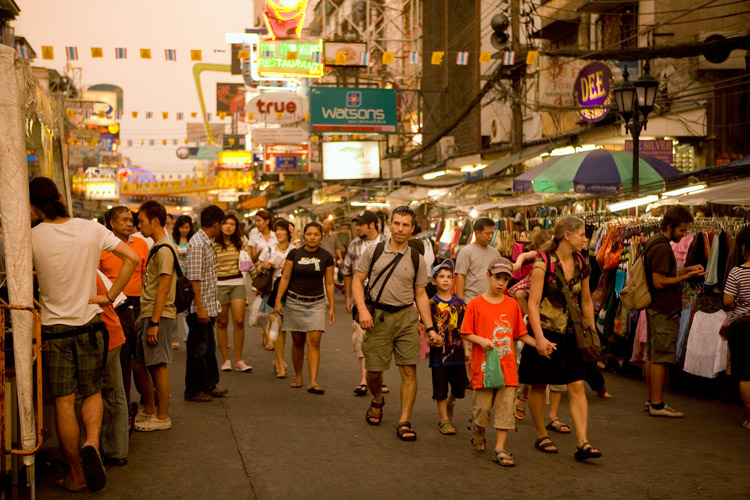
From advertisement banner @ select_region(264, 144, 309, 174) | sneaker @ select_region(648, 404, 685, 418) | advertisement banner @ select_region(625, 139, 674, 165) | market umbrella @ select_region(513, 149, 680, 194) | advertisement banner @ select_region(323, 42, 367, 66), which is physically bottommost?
sneaker @ select_region(648, 404, 685, 418)

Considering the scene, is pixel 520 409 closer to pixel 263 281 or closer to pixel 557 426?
pixel 557 426

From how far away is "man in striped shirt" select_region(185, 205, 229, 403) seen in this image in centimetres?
850

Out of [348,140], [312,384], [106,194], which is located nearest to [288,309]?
[312,384]

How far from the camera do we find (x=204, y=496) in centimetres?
556

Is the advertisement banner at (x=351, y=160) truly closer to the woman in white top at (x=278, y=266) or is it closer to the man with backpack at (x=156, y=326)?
the woman in white top at (x=278, y=266)

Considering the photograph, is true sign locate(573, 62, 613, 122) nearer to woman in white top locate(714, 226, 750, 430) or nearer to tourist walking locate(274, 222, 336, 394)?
tourist walking locate(274, 222, 336, 394)

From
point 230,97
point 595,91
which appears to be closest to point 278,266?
point 595,91

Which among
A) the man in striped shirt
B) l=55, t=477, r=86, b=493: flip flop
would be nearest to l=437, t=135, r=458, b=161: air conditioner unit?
the man in striped shirt

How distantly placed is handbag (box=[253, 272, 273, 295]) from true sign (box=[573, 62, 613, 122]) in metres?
7.50

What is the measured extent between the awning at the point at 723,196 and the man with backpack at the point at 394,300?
10.9ft

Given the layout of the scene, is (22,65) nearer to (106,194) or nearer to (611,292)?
(611,292)

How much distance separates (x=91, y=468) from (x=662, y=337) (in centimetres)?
536

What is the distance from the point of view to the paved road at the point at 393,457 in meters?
5.77

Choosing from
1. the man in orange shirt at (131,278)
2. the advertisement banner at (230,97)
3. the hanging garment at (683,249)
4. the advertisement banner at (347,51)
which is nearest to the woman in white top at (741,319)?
the hanging garment at (683,249)
